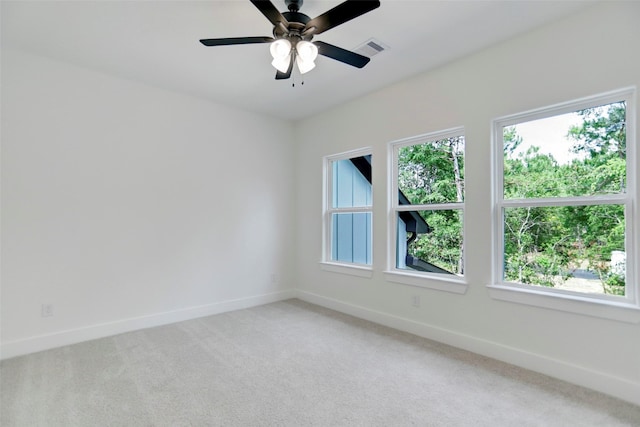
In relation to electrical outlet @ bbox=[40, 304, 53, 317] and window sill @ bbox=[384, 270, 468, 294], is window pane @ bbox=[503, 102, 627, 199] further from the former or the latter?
electrical outlet @ bbox=[40, 304, 53, 317]

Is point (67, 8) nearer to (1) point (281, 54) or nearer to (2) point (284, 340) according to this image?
(1) point (281, 54)

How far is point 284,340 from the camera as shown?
305cm

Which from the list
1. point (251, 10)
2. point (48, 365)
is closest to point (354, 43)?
point (251, 10)

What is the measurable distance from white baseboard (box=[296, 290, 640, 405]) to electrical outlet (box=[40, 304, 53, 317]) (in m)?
Answer: 3.08

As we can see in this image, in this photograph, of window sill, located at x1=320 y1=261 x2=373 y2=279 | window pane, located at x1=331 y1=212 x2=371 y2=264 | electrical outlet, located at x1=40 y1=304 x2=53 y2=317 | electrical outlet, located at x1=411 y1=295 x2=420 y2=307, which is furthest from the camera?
window pane, located at x1=331 y1=212 x2=371 y2=264

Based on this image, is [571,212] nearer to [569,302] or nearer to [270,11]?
[569,302]

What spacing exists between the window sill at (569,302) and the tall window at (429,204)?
484mm

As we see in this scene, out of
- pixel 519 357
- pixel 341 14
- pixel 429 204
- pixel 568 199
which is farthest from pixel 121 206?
pixel 568 199

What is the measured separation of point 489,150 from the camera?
2730mm

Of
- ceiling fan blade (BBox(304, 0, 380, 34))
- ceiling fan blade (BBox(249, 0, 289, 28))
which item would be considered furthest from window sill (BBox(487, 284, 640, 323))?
ceiling fan blade (BBox(249, 0, 289, 28))

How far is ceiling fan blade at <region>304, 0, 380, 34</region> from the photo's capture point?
1661 mm

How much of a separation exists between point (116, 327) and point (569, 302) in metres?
4.08

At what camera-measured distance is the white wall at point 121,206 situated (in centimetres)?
278

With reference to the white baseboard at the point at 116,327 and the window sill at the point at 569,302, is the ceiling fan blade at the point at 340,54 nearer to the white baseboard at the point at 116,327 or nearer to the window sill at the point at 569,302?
the window sill at the point at 569,302
